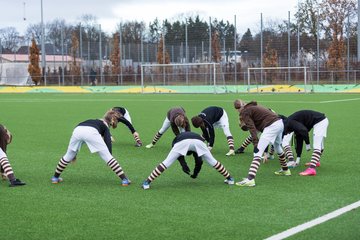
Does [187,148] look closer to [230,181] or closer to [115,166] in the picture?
[230,181]

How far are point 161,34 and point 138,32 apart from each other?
1087 cm

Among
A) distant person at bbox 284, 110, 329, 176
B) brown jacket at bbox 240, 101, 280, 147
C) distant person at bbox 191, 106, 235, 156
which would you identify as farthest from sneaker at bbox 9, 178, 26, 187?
distant person at bbox 284, 110, 329, 176

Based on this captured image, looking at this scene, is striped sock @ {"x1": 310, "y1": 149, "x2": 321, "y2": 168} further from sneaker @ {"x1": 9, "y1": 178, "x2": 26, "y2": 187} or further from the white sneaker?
sneaker @ {"x1": 9, "y1": 178, "x2": 26, "y2": 187}

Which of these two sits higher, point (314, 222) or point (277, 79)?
point (277, 79)

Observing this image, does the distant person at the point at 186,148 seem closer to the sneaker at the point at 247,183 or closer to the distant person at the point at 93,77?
the sneaker at the point at 247,183

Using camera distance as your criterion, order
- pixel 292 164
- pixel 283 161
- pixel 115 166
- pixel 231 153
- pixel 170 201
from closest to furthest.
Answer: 1. pixel 170 201
2. pixel 115 166
3. pixel 283 161
4. pixel 292 164
5. pixel 231 153

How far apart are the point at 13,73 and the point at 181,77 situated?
70.1ft

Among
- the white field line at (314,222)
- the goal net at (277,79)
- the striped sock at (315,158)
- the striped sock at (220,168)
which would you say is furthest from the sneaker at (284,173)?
the goal net at (277,79)

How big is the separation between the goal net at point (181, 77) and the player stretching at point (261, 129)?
3862cm

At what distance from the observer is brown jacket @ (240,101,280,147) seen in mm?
9859

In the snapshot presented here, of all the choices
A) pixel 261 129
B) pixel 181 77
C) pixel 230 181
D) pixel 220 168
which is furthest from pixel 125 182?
pixel 181 77

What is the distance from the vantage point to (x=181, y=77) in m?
53.2

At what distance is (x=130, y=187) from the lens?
31.0 ft

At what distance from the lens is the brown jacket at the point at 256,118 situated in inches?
388
